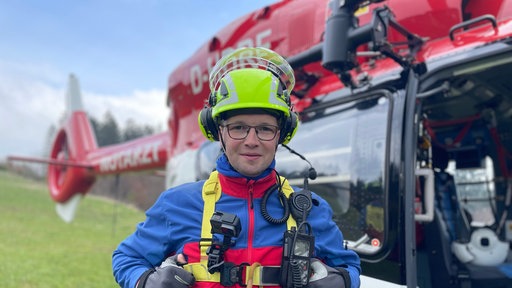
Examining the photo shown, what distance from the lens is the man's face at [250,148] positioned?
1.51m

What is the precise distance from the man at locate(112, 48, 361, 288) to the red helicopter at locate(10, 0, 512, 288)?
0.57 meters

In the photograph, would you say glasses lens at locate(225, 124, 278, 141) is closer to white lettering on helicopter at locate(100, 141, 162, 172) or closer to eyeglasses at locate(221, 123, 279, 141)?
eyeglasses at locate(221, 123, 279, 141)

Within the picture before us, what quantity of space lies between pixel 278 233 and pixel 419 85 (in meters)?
1.31

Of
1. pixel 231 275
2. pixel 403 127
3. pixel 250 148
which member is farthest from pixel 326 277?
pixel 403 127

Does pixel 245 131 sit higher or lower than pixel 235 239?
higher

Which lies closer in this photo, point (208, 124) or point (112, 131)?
point (208, 124)

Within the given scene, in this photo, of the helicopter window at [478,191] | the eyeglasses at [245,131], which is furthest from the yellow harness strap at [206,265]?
the helicopter window at [478,191]

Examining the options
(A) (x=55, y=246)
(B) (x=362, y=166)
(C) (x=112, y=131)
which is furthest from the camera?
(C) (x=112, y=131)

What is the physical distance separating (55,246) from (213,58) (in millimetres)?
7126

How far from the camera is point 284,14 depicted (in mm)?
3943

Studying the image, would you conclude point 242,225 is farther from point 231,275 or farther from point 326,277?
point 326,277

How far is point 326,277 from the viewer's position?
4.77ft

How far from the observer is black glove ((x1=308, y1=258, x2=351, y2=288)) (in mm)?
1437

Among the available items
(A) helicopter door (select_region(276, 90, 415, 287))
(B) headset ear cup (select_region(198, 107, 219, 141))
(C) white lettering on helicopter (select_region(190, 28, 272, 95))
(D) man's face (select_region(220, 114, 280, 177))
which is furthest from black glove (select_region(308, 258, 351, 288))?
(C) white lettering on helicopter (select_region(190, 28, 272, 95))
